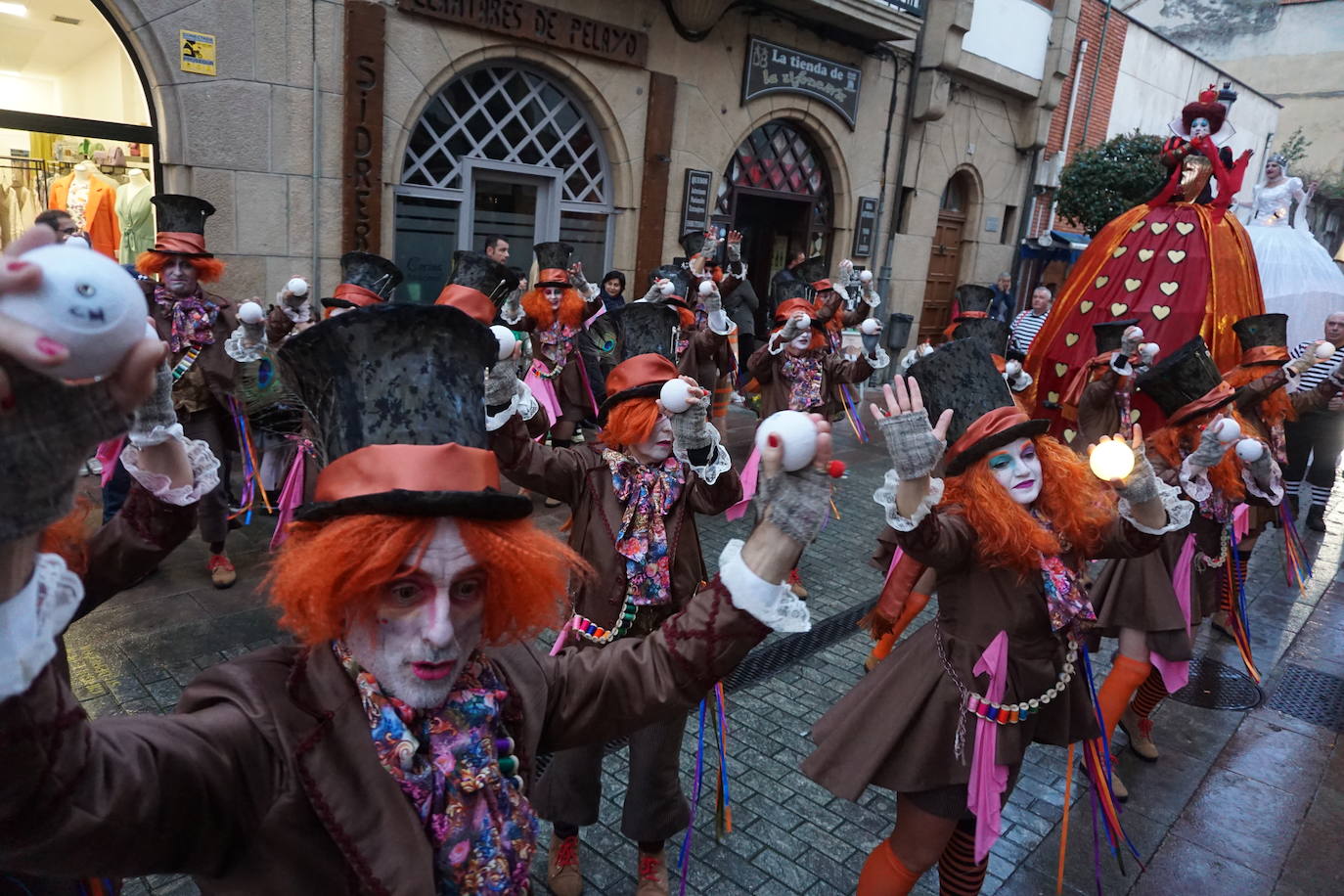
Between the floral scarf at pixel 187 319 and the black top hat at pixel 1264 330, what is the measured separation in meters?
6.39

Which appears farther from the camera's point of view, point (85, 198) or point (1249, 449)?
point (85, 198)

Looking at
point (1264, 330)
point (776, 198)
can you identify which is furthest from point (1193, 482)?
point (776, 198)

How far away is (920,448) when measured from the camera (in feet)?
8.19

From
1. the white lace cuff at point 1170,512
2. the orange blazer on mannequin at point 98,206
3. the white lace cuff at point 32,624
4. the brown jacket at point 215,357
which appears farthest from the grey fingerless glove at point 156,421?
the orange blazer on mannequin at point 98,206

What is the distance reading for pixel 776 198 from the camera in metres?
12.5

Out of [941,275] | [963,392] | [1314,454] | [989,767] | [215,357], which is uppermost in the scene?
[941,275]

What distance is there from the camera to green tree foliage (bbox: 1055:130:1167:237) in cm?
1341

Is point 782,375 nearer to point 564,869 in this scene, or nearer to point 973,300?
point 973,300

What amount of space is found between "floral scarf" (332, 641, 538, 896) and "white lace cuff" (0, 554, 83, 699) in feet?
1.86

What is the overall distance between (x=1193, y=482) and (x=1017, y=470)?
1641mm

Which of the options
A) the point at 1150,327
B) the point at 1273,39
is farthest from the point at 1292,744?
the point at 1273,39

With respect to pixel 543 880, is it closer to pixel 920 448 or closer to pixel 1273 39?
pixel 920 448

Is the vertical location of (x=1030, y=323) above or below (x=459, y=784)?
above

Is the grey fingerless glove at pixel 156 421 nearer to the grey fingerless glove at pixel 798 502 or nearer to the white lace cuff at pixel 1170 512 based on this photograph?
the grey fingerless glove at pixel 798 502
